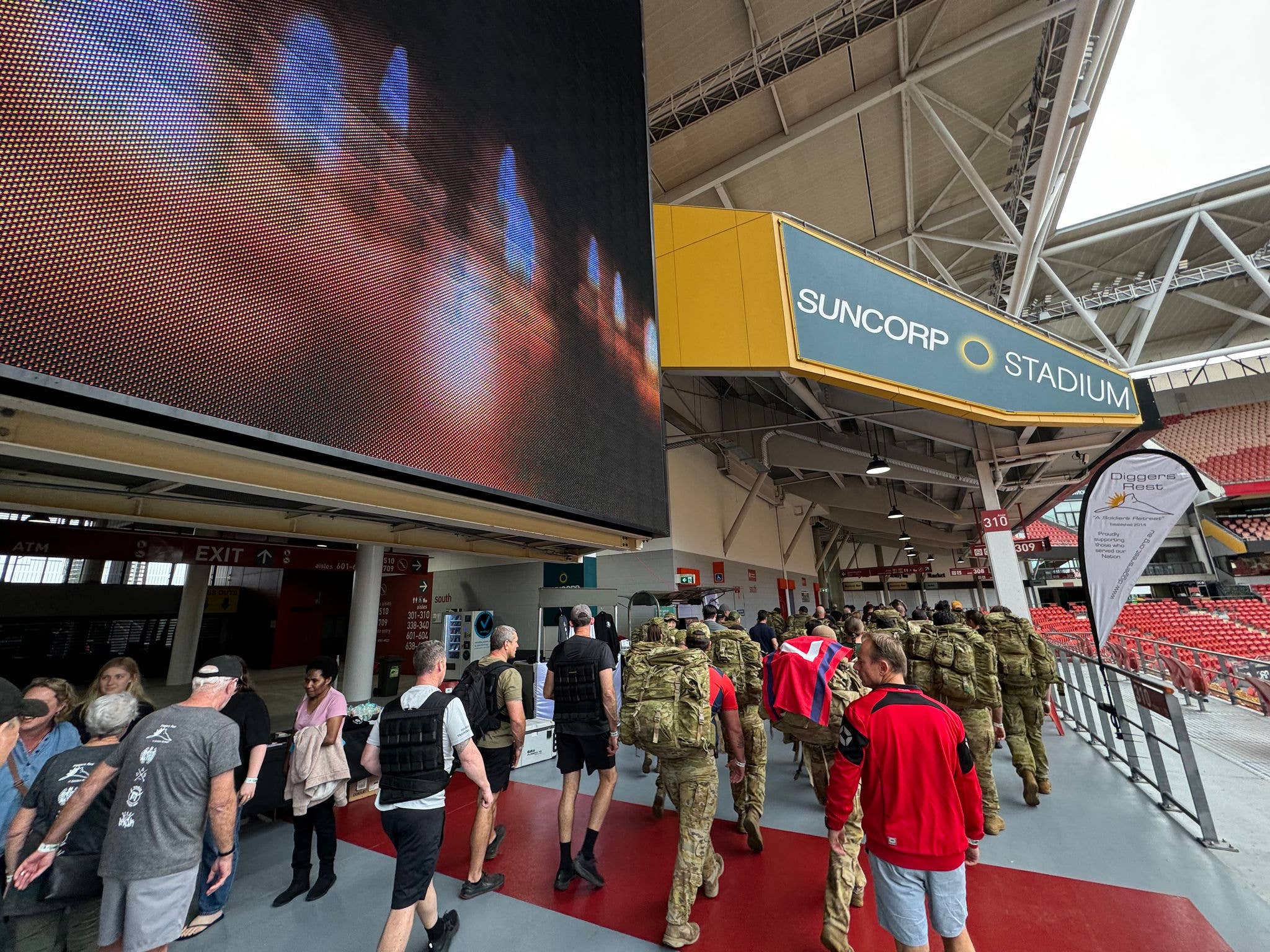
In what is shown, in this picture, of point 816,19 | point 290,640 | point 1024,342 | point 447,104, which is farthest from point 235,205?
point 290,640

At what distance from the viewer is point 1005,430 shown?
9.83 meters

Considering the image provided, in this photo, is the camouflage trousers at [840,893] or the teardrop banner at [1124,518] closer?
the camouflage trousers at [840,893]

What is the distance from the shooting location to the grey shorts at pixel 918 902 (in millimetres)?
2018

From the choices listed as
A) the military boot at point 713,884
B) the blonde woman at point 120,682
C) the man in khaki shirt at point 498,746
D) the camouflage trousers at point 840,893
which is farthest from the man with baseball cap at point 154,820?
the camouflage trousers at point 840,893

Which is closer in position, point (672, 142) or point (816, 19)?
point (816, 19)

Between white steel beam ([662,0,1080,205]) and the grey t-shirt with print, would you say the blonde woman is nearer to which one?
the grey t-shirt with print

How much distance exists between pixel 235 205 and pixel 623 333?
254 centimetres

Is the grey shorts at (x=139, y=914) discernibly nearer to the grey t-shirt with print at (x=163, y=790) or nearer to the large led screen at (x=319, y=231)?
the grey t-shirt with print at (x=163, y=790)

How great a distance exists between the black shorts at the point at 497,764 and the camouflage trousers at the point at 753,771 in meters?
1.70

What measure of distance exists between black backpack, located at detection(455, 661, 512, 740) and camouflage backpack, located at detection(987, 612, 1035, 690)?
4527mm

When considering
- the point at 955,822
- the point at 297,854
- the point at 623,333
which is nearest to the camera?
the point at 955,822

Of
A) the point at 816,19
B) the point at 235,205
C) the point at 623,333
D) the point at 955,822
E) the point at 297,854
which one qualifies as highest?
the point at 816,19

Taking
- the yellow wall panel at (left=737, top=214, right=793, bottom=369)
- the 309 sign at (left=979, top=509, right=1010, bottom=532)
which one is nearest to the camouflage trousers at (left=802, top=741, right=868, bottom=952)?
the yellow wall panel at (left=737, top=214, right=793, bottom=369)

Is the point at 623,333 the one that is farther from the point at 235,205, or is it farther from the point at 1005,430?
the point at 1005,430
